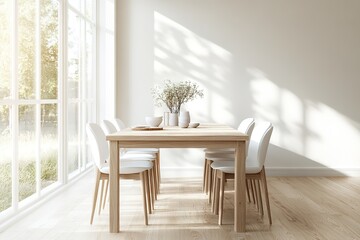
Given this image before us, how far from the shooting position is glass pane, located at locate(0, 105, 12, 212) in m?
3.56

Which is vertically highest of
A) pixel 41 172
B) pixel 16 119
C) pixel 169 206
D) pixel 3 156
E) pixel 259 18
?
pixel 259 18

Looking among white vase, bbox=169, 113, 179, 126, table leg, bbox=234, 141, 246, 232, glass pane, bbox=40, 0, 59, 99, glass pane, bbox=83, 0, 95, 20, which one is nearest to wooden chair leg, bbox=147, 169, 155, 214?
white vase, bbox=169, 113, 179, 126

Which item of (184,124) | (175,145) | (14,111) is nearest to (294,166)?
(184,124)

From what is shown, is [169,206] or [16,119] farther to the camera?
[169,206]

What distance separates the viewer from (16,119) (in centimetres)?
382

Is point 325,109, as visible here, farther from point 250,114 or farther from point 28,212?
point 28,212

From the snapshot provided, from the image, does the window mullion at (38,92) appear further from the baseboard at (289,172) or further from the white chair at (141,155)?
the baseboard at (289,172)

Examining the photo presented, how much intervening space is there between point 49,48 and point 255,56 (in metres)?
3.01

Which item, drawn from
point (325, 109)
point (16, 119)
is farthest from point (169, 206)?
point (325, 109)

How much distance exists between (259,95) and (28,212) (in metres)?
3.71

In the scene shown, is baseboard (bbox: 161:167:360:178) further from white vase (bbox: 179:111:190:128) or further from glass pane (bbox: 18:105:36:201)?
glass pane (bbox: 18:105:36:201)

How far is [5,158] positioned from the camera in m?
3.64

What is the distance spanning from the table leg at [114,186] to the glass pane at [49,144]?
51.2 inches

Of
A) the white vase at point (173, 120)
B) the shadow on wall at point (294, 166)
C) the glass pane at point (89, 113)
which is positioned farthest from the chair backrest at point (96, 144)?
the shadow on wall at point (294, 166)
